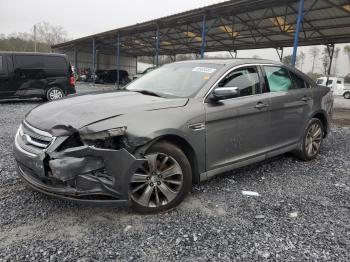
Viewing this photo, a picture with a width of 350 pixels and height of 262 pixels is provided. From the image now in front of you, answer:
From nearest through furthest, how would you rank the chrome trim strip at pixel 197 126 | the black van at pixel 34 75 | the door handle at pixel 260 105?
the chrome trim strip at pixel 197 126 → the door handle at pixel 260 105 → the black van at pixel 34 75

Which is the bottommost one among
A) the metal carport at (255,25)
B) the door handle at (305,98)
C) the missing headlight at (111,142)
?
the missing headlight at (111,142)

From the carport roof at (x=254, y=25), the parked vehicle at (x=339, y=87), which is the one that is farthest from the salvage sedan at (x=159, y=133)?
the parked vehicle at (x=339, y=87)

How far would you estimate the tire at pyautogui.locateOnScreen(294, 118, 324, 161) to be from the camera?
5.23 metres

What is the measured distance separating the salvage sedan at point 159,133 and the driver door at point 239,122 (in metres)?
0.01

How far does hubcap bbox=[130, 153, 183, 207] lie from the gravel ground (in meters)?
0.18

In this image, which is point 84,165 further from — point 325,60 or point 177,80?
point 325,60

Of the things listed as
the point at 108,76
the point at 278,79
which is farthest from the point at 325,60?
the point at 278,79

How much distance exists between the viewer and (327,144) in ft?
22.2

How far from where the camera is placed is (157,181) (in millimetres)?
3266

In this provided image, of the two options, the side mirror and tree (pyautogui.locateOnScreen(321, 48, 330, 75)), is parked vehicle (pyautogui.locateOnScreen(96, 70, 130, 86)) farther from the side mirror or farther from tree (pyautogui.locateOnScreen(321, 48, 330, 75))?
tree (pyautogui.locateOnScreen(321, 48, 330, 75))

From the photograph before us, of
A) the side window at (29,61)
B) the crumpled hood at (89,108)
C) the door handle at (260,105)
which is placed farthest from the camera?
the side window at (29,61)

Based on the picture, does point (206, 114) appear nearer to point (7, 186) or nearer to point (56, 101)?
point (56, 101)

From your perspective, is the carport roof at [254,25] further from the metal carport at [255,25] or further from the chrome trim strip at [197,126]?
the chrome trim strip at [197,126]

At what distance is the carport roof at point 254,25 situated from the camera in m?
14.0
